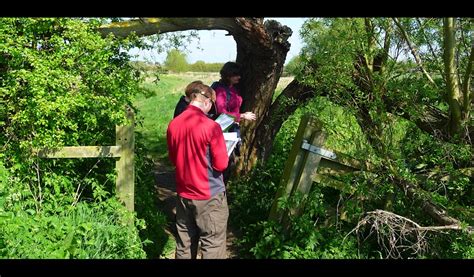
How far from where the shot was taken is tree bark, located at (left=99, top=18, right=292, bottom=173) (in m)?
6.66

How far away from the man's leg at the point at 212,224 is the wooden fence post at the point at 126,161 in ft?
2.88

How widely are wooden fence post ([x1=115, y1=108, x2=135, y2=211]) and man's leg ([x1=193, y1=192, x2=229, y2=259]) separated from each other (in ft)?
2.88

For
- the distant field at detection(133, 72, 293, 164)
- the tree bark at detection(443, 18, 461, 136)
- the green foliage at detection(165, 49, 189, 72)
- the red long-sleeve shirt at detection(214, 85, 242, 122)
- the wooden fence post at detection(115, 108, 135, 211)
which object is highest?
the tree bark at detection(443, 18, 461, 136)

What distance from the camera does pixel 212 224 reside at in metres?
4.93

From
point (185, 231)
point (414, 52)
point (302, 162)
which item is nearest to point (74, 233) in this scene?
point (185, 231)

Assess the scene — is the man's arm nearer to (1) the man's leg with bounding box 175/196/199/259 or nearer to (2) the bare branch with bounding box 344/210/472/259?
(1) the man's leg with bounding box 175/196/199/259

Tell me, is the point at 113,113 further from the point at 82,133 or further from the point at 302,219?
the point at 302,219

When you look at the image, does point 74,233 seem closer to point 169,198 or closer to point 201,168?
point 201,168

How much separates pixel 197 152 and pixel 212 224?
70 cm

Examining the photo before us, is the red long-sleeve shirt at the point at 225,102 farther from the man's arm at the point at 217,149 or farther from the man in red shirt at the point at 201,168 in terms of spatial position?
the man's arm at the point at 217,149

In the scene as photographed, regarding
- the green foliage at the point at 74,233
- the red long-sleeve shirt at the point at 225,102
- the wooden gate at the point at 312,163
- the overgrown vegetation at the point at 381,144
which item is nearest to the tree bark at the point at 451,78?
the overgrown vegetation at the point at 381,144

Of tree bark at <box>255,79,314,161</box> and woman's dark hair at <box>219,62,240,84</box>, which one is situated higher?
woman's dark hair at <box>219,62,240,84</box>

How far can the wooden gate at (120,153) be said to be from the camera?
5094 millimetres

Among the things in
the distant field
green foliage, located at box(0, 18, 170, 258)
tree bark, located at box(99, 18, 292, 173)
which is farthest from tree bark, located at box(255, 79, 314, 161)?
green foliage, located at box(0, 18, 170, 258)
